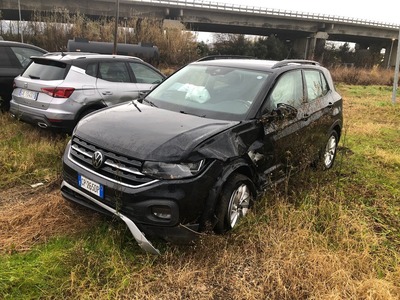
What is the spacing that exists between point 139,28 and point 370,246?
25487 mm

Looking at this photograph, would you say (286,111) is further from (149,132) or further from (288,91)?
(149,132)

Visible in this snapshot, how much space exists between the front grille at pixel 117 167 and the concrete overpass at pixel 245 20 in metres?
29.7

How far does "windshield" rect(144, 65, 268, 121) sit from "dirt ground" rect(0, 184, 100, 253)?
58.2 inches

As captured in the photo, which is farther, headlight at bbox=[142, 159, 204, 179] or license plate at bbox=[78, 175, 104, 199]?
license plate at bbox=[78, 175, 104, 199]

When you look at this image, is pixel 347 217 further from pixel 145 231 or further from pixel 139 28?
pixel 139 28

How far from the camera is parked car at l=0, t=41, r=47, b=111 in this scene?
22.9ft

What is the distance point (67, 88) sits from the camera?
18.6 ft

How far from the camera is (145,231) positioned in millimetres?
2863

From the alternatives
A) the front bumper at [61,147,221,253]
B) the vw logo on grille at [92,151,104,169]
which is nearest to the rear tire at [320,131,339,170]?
the front bumper at [61,147,221,253]

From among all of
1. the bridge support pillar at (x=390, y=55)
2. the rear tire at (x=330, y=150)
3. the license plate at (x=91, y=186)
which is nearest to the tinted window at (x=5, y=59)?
the license plate at (x=91, y=186)

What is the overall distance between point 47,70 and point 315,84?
4250 mm

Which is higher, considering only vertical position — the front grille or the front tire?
the front grille

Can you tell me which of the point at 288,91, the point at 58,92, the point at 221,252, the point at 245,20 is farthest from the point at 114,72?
the point at 245,20

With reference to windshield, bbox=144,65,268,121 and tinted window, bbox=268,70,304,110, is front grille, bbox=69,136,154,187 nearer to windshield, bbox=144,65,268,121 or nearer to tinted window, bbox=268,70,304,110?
windshield, bbox=144,65,268,121
